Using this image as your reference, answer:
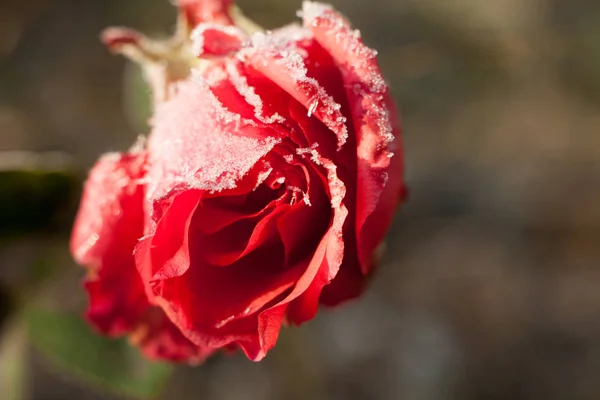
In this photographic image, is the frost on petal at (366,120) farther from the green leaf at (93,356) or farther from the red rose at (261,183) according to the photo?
the green leaf at (93,356)

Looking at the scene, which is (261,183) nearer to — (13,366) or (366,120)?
(366,120)

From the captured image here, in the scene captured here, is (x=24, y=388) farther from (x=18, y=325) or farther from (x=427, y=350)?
(x=427, y=350)

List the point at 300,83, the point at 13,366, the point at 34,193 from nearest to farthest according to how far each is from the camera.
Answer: the point at 300,83 → the point at 34,193 → the point at 13,366

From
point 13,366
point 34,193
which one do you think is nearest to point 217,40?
point 34,193

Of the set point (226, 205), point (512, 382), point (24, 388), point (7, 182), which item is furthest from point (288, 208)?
point (512, 382)

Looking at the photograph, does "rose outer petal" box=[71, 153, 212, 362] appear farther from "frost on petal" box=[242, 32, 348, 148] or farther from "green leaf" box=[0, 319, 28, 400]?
"green leaf" box=[0, 319, 28, 400]

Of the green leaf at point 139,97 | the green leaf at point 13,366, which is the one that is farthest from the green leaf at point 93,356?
the green leaf at point 139,97

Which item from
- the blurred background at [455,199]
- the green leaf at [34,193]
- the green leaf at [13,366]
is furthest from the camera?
the blurred background at [455,199]
